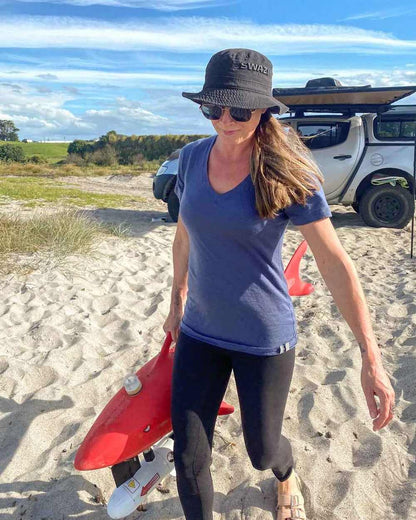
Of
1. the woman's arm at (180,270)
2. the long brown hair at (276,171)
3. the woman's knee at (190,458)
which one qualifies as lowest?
the woman's knee at (190,458)

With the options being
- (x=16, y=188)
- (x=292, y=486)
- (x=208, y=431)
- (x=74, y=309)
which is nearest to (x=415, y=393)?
(x=292, y=486)

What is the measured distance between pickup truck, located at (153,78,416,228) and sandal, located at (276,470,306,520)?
6.65m

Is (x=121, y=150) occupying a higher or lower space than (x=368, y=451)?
higher

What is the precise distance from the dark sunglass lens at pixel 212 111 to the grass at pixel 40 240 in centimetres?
447

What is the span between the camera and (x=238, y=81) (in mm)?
1773

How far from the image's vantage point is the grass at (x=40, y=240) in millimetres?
6121

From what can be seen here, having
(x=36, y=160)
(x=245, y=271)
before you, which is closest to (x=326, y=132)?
(x=245, y=271)

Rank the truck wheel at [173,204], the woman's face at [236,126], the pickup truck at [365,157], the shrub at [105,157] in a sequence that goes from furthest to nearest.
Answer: the shrub at [105,157], the truck wheel at [173,204], the pickup truck at [365,157], the woman's face at [236,126]

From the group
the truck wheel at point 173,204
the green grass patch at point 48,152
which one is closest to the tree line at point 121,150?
the green grass patch at point 48,152

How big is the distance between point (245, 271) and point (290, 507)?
1.26 m

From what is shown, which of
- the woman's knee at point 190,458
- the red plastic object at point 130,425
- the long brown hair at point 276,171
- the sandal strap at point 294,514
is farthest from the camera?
the sandal strap at point 294,514

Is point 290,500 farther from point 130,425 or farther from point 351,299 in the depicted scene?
point 351,299

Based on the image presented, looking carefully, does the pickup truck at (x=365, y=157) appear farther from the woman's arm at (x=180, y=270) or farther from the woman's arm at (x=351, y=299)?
the woman's arm at (x=351, y=299)

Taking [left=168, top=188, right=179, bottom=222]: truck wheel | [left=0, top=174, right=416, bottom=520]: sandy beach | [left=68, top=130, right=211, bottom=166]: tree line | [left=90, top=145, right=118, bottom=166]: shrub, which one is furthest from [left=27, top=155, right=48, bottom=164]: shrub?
[left=0, top=174, right=416, bottom=520]: sandy beach
